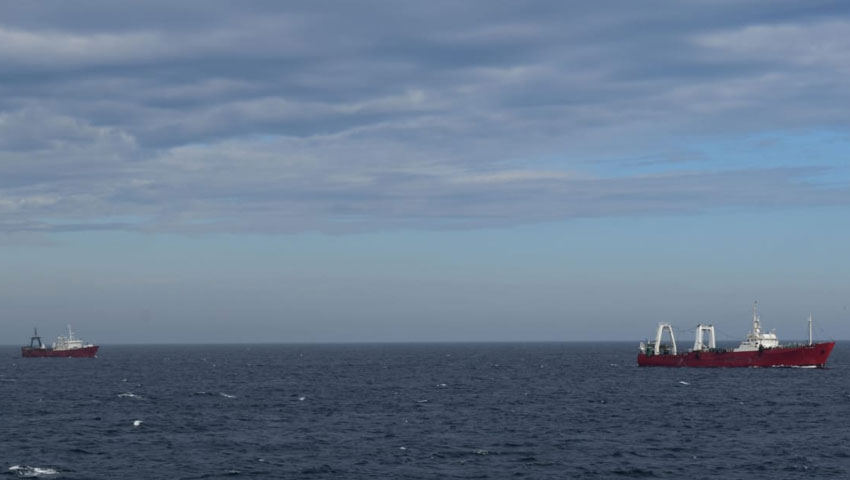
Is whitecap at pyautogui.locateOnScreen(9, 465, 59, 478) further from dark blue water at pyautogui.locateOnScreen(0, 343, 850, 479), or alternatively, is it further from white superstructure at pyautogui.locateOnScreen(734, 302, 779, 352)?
white superstructure at pyautogui.locateOnScreen(734, 302, 779, 352)

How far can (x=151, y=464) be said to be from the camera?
70875 millimetres

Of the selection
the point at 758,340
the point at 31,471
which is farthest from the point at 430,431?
the point at 758,340

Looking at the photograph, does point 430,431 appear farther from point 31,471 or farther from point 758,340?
point 758,340

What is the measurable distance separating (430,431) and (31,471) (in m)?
38.8

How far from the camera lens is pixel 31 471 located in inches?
2660

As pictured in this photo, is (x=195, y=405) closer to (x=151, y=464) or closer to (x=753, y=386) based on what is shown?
(x=151, y=464)

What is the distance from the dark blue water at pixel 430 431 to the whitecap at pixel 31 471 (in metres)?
0.27

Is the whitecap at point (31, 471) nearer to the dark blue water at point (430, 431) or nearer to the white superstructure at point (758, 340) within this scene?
the dark blue water at point (430, 431)

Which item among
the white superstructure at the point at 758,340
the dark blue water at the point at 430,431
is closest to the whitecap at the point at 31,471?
the dark blue water at the point at 430,431

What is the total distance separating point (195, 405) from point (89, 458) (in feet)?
143

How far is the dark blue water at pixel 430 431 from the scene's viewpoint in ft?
229

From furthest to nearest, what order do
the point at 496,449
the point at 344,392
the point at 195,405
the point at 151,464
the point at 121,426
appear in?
the point at 344,392 < the point at 195,405 < the point at 121,426 < the point at 496,449 < the point at 151,464

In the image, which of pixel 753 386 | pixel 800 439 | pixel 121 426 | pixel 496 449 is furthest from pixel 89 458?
pixel 753 386

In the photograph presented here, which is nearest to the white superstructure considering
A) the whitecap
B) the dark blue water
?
the dark blue water
